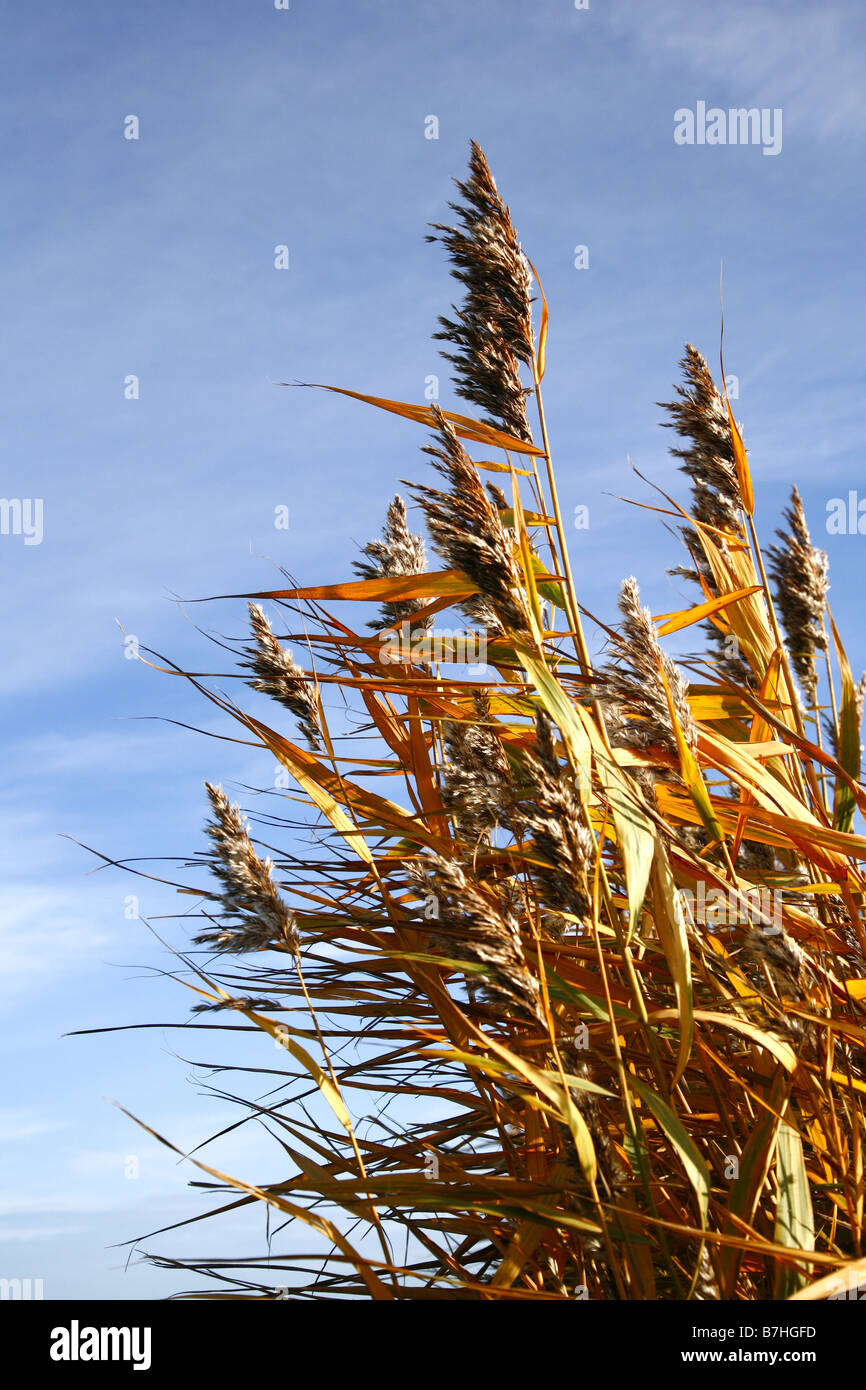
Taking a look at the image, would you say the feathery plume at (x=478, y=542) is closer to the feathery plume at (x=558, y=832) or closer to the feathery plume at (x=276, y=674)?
the feathery plume at (x=558, y=832)

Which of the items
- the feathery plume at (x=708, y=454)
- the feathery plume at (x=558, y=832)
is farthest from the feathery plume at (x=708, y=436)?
the feathery plume at (x=558, y=832)

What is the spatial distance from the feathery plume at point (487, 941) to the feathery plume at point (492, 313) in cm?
75

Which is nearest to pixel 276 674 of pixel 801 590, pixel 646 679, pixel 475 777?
pixel 475 777

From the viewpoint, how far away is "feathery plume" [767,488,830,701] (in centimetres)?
186

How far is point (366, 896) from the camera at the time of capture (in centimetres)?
179

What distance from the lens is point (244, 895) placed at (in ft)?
4.00

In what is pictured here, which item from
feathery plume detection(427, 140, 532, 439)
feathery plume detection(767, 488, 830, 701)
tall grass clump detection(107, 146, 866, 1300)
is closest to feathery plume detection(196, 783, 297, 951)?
tall grass clump detection(107, 146, 866, 1300)

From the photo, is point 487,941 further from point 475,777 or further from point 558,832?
point 475,777

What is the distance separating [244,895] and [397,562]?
0.82m
